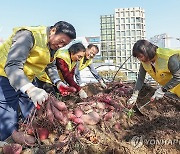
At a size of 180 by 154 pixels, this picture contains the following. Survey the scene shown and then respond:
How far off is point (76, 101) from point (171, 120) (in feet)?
3.58

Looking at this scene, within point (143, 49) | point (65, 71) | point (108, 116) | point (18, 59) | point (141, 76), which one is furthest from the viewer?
point (141, 76)

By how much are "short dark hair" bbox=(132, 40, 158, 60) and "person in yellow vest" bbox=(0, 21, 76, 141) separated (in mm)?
1138

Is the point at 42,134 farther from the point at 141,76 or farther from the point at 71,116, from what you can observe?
the point at 141,76

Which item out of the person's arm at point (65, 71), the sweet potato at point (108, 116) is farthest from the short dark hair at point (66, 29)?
the person's arm at point (65, 71)

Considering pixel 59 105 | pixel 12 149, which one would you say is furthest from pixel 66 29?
pixel 12 149

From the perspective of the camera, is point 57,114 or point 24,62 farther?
point 57,114

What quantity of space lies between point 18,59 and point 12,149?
67 centimetres

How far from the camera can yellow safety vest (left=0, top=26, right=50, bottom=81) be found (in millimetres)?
2492

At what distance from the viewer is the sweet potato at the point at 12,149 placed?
2.28 m

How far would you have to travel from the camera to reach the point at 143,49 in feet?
11.6

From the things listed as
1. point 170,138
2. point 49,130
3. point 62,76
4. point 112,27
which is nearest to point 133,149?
point 170,138

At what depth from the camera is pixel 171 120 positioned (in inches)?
136

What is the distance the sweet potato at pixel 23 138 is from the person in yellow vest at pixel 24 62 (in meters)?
0.26

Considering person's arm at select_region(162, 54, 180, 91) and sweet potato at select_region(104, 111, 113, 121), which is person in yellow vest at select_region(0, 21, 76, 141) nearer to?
sweet potato at select_region(104, 111, 113, 121)
